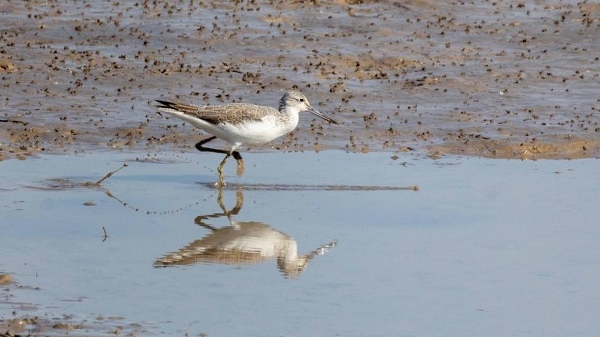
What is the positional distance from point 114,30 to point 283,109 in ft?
16.4

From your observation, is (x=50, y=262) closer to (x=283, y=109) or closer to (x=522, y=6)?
(x=283, y=109)

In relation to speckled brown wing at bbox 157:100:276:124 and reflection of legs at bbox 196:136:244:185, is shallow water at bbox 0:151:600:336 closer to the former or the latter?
reflection of legs at bbox 196:136:244:185

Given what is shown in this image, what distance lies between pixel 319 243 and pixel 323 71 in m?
6.10

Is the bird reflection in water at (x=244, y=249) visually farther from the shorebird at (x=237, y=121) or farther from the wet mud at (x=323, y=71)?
the wet mud at (x=323, y=71)

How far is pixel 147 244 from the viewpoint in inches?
393

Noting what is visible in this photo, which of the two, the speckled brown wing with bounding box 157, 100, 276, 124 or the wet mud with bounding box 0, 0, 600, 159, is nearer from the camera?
the speckled brown wing with bounding box 157, 100, 276, 124

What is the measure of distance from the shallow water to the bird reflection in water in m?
0.05

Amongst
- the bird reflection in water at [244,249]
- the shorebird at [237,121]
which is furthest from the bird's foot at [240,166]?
the bird reflection in water at [244,249]

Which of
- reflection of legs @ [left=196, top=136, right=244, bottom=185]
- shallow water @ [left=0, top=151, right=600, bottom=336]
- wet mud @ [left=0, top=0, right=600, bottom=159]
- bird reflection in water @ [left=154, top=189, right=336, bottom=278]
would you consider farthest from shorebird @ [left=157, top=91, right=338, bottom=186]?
bird reflection in water @ [left=154, top=189, right=336, bottom=278]

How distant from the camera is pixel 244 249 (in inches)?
396

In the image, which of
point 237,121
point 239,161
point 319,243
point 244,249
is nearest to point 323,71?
point 239,161

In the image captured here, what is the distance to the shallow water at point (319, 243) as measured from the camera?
827 centimetres

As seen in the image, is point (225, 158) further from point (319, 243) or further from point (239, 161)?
point (319, 243)

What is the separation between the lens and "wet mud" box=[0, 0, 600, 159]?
14062 mm
